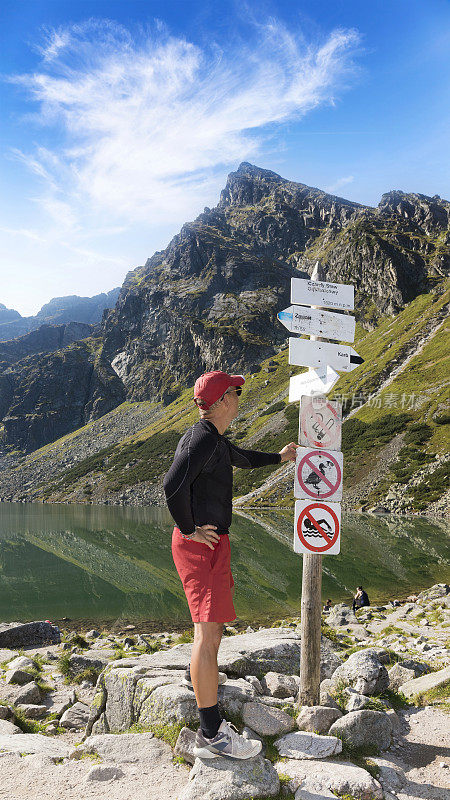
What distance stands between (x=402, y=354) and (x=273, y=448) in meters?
50.3

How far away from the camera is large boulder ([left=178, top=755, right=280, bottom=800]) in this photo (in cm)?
445

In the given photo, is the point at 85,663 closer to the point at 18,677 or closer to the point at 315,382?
the point at 18,677

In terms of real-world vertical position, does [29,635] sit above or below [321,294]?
below

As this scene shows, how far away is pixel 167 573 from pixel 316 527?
1293 inches

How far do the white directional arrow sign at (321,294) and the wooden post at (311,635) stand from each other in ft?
5.11

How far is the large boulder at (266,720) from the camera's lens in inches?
226

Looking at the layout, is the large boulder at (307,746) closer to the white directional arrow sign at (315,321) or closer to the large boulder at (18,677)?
the white directional arrow sign at (315,321)

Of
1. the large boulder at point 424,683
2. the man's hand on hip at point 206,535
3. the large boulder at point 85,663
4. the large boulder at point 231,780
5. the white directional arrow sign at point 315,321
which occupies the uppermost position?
the white directional arrow sign at point 315,321

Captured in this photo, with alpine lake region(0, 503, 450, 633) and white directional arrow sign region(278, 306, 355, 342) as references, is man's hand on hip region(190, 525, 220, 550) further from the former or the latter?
alpine lake region(0, 503, 450, 633)

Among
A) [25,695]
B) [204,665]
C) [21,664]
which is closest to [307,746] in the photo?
[204,665]

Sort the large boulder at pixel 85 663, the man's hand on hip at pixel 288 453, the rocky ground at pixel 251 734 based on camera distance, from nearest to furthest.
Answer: the rocky ground at pixel 251 734 → the man's hand on hip at pixel 288 453 → the large boulder at pixel 85 663

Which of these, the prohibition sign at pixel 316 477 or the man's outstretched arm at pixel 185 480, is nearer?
the man's outstretched arm at pixel 185 480

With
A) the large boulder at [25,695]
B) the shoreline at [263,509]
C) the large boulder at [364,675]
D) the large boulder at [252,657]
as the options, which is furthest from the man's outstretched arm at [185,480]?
the shoreline at [263,509]

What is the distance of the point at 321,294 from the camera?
7.25m
